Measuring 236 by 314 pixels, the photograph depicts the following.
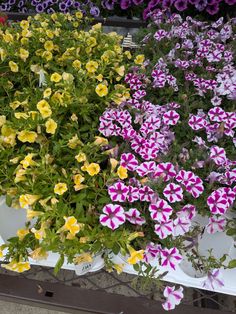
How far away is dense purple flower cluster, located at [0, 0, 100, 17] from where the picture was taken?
215 cm

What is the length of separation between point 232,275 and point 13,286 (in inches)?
23.0

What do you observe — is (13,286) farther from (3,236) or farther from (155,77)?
(155,77)

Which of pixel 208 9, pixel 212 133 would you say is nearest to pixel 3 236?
pixel 212 133

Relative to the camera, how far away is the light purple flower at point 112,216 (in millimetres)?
824

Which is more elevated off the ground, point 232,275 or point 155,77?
point 155,77

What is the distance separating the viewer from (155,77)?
49.5 inches

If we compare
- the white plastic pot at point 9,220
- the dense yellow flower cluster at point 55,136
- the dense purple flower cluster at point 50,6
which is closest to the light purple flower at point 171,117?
the dense yellow flower cluster at point 55,136

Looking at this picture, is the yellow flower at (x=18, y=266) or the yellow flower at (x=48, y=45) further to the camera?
the yellow flower at (x=48, y=45)

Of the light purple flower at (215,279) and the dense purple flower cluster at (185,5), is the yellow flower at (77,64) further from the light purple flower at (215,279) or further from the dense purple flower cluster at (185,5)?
the dense purple flower cluster at (185,5)

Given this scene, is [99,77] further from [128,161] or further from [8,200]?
[8,200]

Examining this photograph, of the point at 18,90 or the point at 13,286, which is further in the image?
the point at 18,90

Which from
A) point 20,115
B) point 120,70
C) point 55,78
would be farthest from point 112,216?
point 120,70

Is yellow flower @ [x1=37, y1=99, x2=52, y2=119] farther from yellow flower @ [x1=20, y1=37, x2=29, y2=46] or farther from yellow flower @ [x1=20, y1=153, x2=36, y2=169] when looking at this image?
yellow flower @ [x1=20, y1=37, x2=29, y2=46]

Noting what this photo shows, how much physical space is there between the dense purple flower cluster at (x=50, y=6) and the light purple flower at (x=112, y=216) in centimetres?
158
